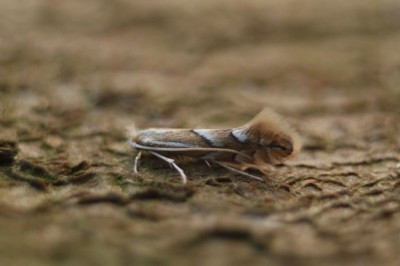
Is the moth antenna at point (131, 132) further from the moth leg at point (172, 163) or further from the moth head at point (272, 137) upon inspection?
the moth head at point (272, 137)

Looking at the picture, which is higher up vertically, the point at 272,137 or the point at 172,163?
the point at 272,137

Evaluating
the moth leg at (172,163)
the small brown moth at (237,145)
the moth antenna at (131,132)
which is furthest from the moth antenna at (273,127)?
the moth antenna at (131,132)

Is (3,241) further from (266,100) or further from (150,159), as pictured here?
(266,100)

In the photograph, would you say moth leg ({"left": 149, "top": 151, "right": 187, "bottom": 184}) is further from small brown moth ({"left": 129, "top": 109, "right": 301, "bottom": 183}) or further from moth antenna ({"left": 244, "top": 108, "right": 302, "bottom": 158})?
moth antenna ({"left": 244, "top": 108, "right": 302, "bottom": 158})

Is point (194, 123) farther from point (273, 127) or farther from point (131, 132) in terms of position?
point (273, 127)

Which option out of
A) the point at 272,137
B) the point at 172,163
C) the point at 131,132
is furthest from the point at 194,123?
the point at 272,137

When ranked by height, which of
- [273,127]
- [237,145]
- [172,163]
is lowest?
[172,163]

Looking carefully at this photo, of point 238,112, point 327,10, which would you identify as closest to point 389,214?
point 238,112

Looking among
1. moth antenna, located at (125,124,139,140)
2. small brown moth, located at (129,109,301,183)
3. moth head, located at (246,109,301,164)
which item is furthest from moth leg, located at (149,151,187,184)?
moth head, located at (246,109,301,164)
